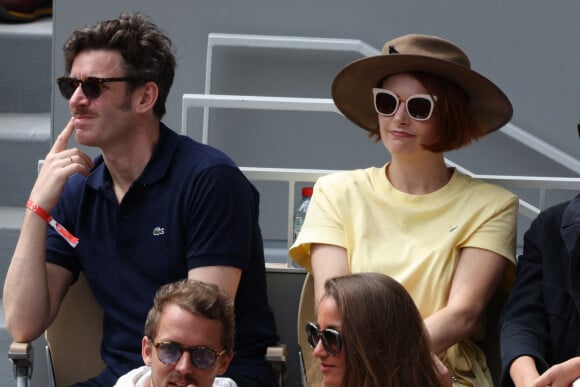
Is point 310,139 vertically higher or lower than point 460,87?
lower

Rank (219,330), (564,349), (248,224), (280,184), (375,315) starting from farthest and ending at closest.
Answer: (280,184) < (248,224) < (564,349) < (219,330) < (375,315)

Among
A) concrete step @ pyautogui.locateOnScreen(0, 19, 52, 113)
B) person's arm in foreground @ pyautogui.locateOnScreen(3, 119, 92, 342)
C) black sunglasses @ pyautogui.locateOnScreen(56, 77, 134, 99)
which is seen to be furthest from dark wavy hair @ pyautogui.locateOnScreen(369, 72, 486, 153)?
concrete step @ pyautogui.locateOnScreen(0, 19, 52, 113)

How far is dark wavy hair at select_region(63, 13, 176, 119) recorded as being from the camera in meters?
3.93

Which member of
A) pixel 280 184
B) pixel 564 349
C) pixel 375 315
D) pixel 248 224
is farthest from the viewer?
pixel 280 184

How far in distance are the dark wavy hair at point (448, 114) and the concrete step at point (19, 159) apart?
9.10ft

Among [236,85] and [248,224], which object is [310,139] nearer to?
[236,85]

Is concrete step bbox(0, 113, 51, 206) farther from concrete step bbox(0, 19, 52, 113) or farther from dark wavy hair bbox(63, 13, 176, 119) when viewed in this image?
dark wavy hair bbox(63, 13, 176, 119)

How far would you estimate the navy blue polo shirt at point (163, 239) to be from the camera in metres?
3.78

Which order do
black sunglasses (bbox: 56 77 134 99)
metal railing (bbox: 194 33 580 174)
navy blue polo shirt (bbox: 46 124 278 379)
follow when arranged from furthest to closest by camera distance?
metal railing (bbox: 194 33 580 174) → black sunglasses (bbox: 56 77 134 99) → navy blue polo shirt (bbox: 46 124 278 379)

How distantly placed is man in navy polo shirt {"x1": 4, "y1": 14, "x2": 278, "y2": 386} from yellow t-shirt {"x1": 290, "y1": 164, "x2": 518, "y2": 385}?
24 centimetres

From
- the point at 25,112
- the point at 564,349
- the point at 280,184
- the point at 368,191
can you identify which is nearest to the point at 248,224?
the point at 368,191

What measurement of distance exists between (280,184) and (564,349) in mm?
3139

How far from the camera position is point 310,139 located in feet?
21.7

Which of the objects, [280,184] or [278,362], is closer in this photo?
[278,362]
